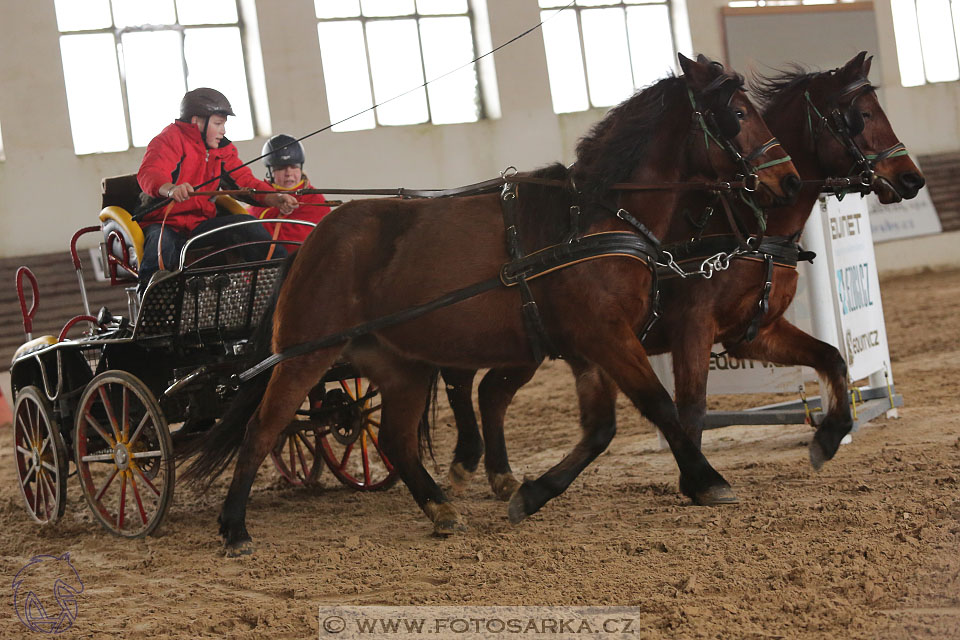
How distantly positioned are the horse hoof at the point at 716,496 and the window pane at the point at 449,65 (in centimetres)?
1097

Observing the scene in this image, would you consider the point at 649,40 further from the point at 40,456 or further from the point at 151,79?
the point at 40,456

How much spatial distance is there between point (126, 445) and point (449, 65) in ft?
35.0

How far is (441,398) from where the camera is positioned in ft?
32.0

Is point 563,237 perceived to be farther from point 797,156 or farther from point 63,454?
point 63,454

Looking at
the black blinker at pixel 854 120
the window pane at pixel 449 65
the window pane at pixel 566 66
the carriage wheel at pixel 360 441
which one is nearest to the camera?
the black blinker at pixel 854 120

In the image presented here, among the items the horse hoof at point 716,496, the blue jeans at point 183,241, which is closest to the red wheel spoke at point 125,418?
the blue jeans at point 183,241

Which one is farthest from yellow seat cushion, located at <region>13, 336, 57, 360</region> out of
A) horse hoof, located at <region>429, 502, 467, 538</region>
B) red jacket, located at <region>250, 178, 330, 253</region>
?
horse hoof, located at <region>429, 502, 467, 538</region>

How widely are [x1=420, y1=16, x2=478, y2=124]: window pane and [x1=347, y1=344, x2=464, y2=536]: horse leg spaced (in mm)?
10244

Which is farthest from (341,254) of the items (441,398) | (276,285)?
(441,398)

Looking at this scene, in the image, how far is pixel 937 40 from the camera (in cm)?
1727

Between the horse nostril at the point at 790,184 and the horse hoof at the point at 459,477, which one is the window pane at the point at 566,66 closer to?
the horse hoof at the point at 459,477

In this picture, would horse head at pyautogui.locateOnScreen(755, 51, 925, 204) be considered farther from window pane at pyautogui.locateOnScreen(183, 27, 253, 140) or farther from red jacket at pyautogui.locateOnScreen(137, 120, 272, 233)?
window pane at pyautogui.locateOnScreen(183, 27, 253, 140)

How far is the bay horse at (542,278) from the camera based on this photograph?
3787 millimetres

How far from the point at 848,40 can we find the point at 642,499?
13.7 m
